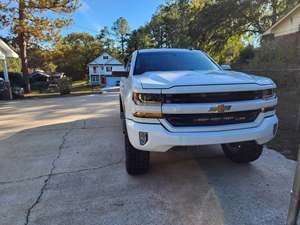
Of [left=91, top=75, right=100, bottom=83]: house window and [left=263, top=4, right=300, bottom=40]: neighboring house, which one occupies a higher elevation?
[left=263, top=4, right=300, bottom=40]: neighboring house

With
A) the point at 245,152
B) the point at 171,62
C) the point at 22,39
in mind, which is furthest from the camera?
the point at 22,39

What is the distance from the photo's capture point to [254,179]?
350 centimetres

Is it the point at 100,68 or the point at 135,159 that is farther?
the point at 100,68

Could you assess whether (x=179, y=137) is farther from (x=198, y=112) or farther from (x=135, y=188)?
(x=135, y=188)

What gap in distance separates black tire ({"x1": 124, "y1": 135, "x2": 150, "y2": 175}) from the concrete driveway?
11 centimetres

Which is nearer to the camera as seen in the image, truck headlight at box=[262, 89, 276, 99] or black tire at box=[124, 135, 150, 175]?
truck headlight at box=[262, 89, 276, 99]

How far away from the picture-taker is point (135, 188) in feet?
10.9

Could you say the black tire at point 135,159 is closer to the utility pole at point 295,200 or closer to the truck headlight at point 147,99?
the truck headlight at point 147,99

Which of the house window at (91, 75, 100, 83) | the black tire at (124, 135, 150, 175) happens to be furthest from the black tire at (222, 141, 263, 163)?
the house window at (91, 75, 100, 83)

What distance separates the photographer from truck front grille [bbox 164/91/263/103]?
2955 mm

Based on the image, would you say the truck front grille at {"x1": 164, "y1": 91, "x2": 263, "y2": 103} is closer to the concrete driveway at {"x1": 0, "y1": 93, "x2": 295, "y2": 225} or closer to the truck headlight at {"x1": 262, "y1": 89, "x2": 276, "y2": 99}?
the truck headlight at {"x1": 262, "y1": 89, "x2": 276, "y2": 99}

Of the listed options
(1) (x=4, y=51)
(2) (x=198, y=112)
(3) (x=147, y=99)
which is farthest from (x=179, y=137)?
(1) (x=4, y=51)

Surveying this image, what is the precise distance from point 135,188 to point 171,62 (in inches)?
86.2

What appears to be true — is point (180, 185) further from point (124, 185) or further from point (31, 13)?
point (31, 13)
